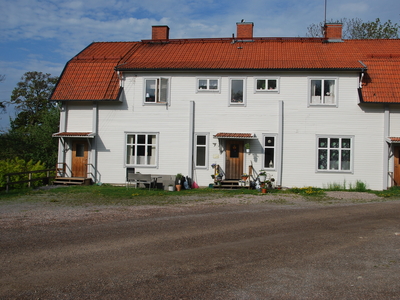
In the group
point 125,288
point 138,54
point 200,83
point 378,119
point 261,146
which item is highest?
point 138,54

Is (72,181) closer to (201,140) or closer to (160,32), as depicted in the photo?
(201,140)

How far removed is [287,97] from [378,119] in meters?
4.39

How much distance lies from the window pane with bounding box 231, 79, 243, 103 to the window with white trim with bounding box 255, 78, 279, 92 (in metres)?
0.79

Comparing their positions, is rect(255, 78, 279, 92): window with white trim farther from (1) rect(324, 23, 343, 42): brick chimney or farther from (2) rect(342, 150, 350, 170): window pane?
(1) rect(324, 23, 343, 42): brick chimney

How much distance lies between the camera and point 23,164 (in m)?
25.7

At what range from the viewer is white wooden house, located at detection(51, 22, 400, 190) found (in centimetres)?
1941

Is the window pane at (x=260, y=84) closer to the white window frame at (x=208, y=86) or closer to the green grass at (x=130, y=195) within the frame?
the white window frame at (x=208, y=86)

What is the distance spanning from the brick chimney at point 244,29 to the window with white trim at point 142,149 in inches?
350

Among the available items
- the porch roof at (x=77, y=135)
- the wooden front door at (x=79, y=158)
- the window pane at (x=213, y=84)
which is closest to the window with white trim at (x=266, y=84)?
the window pane at (x=213, y=84)

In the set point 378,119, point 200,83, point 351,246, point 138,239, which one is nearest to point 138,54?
point 200,83

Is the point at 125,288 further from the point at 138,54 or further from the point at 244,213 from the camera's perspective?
the point at 138,54

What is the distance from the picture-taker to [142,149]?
20.9 m

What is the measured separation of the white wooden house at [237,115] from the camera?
764 inches

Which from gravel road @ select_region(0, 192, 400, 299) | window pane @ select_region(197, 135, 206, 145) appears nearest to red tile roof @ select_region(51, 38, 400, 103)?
window pane @ select_region(197, 135, 206, 145)
